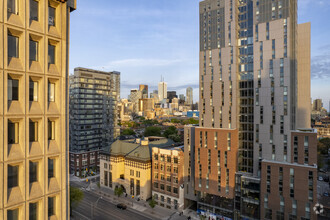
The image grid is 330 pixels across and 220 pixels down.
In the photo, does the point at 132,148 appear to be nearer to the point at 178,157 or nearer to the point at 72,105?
the point at 178,157

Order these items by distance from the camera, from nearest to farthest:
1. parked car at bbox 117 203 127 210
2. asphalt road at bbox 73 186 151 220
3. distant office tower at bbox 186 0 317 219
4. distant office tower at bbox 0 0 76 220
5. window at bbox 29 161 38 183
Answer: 1. distant office tower at bbox 0 0 76 220
2. window at bbox 29 161 38 183
3. distant office tower at bbox 186 0 317 219
4. asphalt road at bbox 73 186 151 220
5. parked car at bbox 117 203 127 210

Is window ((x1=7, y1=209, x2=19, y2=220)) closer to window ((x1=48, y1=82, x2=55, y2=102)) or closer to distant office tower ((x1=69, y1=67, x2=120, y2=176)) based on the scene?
window ((x1=48, y1=82, x2=55, y2=102))

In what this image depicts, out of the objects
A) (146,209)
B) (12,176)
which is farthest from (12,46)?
(146,209)

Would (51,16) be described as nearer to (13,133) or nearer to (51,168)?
(13,133)

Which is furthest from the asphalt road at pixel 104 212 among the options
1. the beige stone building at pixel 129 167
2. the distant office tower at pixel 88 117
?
the distant office tower at pixel 88 117

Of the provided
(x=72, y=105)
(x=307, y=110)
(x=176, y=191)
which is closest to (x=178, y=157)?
(x=176, y=191)

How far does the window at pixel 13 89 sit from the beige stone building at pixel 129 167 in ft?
218

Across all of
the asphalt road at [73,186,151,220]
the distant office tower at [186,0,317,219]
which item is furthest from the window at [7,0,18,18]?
the asphalt road at [73,186,151,220]

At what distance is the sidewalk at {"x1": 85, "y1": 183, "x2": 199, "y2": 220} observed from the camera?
67650 mm

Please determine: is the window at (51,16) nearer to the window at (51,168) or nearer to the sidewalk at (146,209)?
the window at (51,168)

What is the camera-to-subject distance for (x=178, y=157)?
2867 inches

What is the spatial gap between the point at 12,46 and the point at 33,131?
6799mm

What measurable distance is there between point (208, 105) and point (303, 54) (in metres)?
41.3

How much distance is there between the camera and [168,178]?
75125 mm
